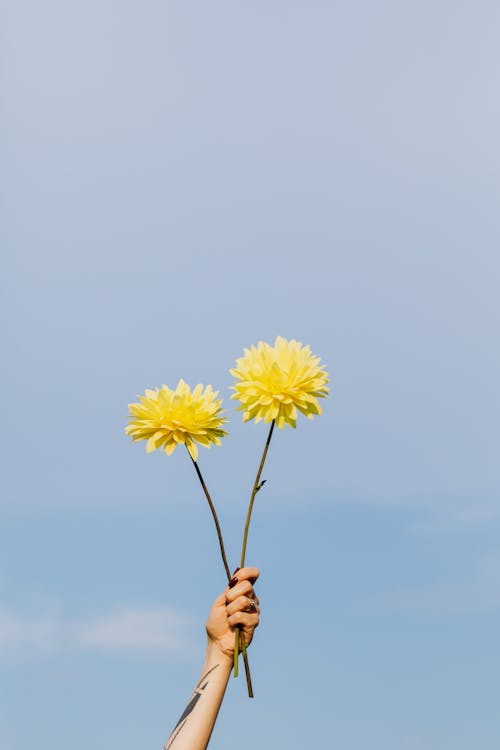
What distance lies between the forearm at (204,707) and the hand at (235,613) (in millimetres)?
77

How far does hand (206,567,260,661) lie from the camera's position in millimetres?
4684

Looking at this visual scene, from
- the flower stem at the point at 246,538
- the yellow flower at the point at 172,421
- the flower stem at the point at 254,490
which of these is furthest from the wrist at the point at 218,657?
the yellow flower at the point at 172,421

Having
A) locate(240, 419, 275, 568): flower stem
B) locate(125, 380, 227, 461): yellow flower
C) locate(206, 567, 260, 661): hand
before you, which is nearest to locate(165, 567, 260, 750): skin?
locate(206, 567, 260, 661): hand

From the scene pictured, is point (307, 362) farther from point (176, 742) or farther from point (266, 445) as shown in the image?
point (176, 742)

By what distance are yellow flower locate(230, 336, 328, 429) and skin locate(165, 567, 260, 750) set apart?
3.15ft

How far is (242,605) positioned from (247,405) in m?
1.15

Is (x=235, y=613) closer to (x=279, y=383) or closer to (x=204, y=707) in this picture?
(x=204, y=707)

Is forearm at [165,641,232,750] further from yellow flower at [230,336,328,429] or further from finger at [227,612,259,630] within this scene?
yellow flower at [230,336,328,429]

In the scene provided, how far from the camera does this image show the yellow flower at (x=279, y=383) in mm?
4441

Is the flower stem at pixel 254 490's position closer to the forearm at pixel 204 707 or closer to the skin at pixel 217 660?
the skin at pixel 217 660

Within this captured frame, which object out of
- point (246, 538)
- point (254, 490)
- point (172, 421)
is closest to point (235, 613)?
point (246, 538)

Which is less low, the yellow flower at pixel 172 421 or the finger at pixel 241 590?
the yellow flower at pixel 172 421

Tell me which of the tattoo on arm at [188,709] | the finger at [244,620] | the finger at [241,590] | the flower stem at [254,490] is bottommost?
the tattoo on arm at [188,709]

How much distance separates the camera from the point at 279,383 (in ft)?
14.6
